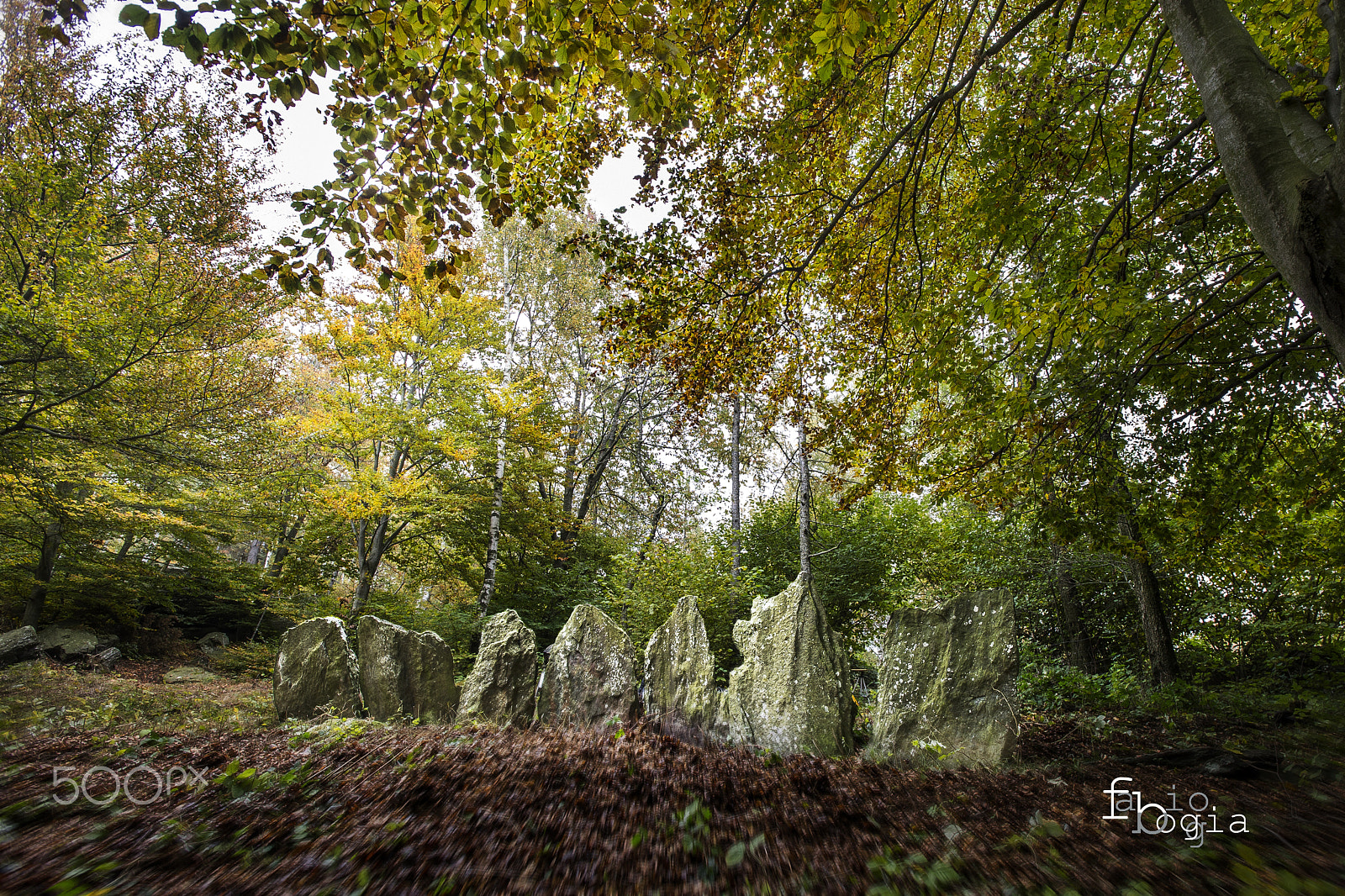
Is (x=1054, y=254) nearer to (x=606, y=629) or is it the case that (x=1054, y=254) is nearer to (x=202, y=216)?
(x=606, y=629)

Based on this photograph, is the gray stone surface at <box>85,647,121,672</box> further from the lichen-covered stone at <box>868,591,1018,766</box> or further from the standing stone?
the lichen-covered stone at <box>868,591,1018,766</box>

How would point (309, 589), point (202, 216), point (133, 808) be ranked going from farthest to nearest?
point (309, 589), point (202, 216), point (133, 808)

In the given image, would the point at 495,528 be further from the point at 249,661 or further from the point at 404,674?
the point at 249,661

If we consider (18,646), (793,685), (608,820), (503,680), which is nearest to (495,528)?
(503,680)

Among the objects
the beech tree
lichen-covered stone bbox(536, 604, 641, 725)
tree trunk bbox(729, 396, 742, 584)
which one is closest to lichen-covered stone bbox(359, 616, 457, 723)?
lichen-covered stone bbox(536, 604, 641, 725)

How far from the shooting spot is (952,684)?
4703 millimetres

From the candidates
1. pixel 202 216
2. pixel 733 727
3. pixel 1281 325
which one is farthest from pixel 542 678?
pixel 202 216

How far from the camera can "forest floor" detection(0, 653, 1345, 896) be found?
1728 millimetres

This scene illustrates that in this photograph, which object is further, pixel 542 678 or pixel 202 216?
pixel 202 216

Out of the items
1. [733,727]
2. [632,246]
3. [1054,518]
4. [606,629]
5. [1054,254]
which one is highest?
[1054,254]

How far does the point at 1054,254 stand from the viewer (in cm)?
525

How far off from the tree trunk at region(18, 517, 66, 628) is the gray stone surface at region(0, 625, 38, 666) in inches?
54.5

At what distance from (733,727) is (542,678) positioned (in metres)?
2.55

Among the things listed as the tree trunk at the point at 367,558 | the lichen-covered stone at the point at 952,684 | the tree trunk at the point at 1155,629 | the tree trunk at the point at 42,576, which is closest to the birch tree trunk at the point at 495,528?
the tree trunk at the point at 367,558
